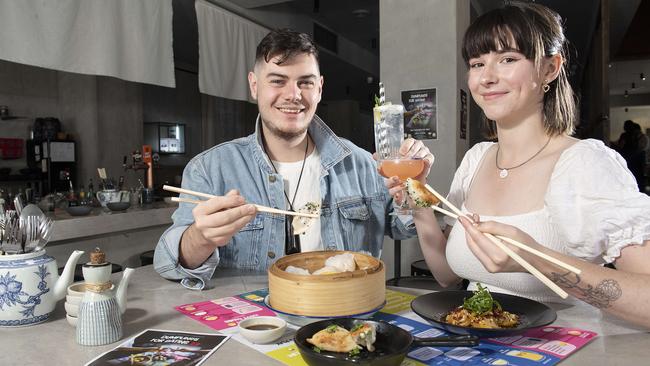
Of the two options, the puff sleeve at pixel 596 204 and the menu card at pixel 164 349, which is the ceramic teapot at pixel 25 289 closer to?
the menu card at pixel 164 349

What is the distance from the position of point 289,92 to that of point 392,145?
0.65 m

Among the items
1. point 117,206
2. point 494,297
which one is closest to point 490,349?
point 494,297

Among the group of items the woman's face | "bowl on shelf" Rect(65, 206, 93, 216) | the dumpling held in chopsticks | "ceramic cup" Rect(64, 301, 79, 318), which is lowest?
"ceramic cup" Rect(64, 301, 79, 318)

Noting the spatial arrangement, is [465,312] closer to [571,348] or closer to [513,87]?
[571,348]

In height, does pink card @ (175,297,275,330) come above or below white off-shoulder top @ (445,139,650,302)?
below

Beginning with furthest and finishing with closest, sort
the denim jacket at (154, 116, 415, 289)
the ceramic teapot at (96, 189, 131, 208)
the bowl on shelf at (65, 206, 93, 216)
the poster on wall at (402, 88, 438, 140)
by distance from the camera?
1. the poster on wall at (402, 88, 438, 140)
2. the ceramic teapot at (96, 189, 131, 208)
3. the bowl on shelf at (65, 206, 93, 216)
4. the denim jacket at (154, 116, 415, 289)

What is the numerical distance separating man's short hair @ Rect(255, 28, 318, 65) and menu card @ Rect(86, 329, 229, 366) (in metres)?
1.30

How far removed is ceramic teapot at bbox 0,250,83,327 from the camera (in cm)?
135

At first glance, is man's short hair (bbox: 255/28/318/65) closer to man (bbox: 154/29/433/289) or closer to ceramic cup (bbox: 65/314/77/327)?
man (bbox: 154/29/433/289)

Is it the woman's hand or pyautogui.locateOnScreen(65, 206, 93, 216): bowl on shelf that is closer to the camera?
the woman's hand

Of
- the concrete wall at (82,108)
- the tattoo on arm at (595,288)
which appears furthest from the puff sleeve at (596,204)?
the concrete wall at (82,108)

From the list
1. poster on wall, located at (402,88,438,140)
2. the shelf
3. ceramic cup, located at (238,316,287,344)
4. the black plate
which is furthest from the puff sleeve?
the shelf

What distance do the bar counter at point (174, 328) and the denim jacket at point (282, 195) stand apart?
1.10 feet

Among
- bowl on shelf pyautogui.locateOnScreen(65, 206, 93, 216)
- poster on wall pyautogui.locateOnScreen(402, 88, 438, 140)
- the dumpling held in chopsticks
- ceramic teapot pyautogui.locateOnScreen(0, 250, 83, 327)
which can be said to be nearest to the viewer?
ceramic teapot pyautogui.locateOnScreen(0, 250, 83, 327)
